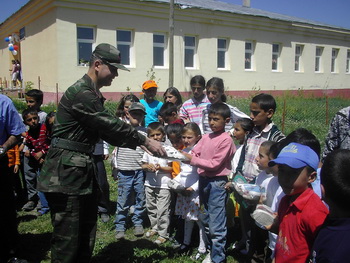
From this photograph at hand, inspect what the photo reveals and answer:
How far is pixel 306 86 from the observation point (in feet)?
76.8

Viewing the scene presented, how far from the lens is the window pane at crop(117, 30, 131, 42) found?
15227 mm

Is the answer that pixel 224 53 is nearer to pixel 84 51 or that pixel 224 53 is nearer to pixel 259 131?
pixel 84 51

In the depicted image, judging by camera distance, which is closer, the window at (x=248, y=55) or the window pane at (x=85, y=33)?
the window pane at (x=85, y=33)

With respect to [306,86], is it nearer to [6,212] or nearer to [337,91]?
[337,91]

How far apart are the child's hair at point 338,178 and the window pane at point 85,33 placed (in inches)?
552

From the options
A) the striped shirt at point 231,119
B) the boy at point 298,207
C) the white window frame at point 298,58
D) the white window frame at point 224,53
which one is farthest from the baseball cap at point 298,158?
the white window frame at point 298,58

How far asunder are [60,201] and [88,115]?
0.79m

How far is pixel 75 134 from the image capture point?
2846 millimetres

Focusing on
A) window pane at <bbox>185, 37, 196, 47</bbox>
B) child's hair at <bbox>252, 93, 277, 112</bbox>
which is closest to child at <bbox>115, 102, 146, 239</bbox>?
child's hair at <bbox>252, 93, 277, 112</bbox>

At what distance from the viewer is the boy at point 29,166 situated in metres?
5.16

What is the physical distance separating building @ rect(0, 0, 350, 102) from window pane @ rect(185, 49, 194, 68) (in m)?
0.05

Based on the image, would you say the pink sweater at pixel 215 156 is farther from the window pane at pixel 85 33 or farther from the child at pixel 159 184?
the window pane at pixel 85 33

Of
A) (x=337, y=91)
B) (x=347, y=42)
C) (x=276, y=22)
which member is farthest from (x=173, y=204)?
(x=347, y=42)

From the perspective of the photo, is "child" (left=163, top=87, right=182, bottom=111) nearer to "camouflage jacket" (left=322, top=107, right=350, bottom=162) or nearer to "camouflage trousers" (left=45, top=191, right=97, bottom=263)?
"camouflage jacket" (left=322, top=107, right=350, bottom=162)
